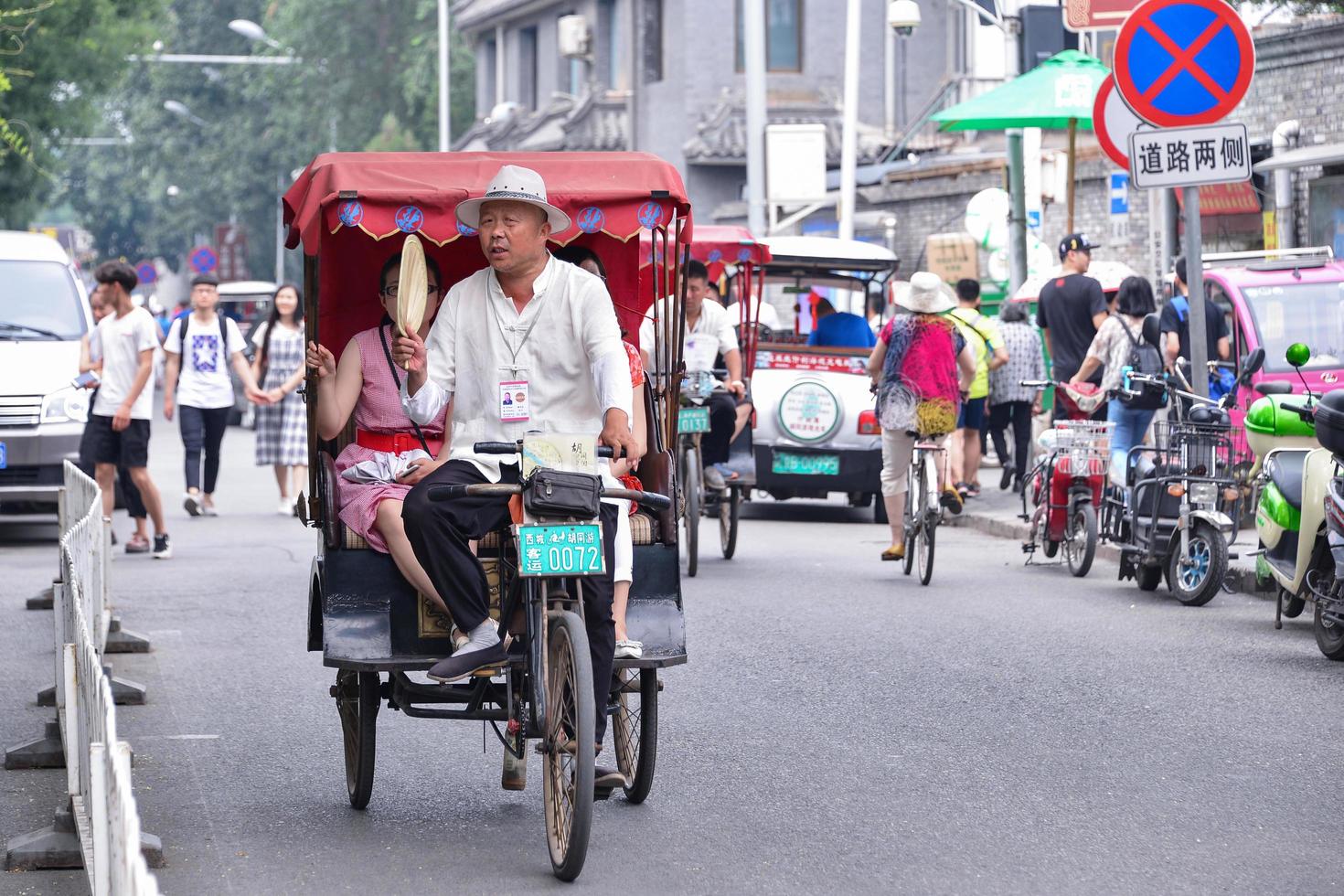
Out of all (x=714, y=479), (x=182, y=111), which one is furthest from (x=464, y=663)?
(x=182, y=111)

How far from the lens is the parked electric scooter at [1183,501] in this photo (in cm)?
1162

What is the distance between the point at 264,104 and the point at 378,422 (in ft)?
199

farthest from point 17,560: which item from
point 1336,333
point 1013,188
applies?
point 1013,188

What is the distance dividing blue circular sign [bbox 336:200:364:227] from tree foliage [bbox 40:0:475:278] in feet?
139

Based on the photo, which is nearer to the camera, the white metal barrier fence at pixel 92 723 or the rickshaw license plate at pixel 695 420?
the white metal barrier fence at pixel 92 723

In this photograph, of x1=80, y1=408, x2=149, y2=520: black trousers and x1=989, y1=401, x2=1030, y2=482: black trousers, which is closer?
x1=80, y1=408, x2=149, y2=520: black trousers

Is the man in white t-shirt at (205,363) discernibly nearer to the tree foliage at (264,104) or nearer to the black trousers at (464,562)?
the black trousers at (464,562)

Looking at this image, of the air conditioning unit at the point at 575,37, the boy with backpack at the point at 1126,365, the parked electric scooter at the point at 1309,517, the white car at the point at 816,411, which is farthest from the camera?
the air conditioning unit at the point at 575,37

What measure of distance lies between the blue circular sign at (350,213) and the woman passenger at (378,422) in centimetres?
24

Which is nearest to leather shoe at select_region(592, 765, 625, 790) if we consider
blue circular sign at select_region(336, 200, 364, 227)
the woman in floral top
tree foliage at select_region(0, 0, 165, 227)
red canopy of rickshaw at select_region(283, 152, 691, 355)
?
red canopy of rickshaw at select_region(283, 152, 691, 355)

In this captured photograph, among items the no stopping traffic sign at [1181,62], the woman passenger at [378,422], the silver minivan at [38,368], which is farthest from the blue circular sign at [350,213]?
the silver minivan at [38,368]

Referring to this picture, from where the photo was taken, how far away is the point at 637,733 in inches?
275

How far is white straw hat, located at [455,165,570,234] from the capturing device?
641 centimetres

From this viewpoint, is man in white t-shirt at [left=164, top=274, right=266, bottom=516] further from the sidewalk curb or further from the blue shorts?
the blue shorts
